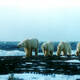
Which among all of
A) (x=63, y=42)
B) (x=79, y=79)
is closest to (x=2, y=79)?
(x=79, y=79)

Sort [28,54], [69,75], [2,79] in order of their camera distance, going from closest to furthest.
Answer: [2,79]
[69,75]
[28,54]

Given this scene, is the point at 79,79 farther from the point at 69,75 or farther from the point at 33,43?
the point at 33,43

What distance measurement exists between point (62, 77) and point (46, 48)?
12.0m

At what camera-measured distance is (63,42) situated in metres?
24.4

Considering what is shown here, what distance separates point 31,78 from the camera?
35.4 ft

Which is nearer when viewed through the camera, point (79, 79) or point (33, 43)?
point (79, 79)

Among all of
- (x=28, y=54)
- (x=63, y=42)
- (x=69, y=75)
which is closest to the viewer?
(x=69, y=75)

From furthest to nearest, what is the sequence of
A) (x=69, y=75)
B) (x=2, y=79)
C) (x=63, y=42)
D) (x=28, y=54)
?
1. (x=63, y=42)
2. (x=28, y=54)
3. (x=69, y=75)
4. (x=2, y=79)

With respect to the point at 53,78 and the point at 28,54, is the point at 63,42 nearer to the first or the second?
the point at 28,54

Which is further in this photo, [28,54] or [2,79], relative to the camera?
[28,54]

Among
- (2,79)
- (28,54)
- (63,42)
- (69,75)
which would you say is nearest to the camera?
(2,79)

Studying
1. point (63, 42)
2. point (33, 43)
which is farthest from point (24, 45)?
point (63, 42)

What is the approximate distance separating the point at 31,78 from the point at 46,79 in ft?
1.65

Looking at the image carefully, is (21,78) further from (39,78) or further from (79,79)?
(79,79)
